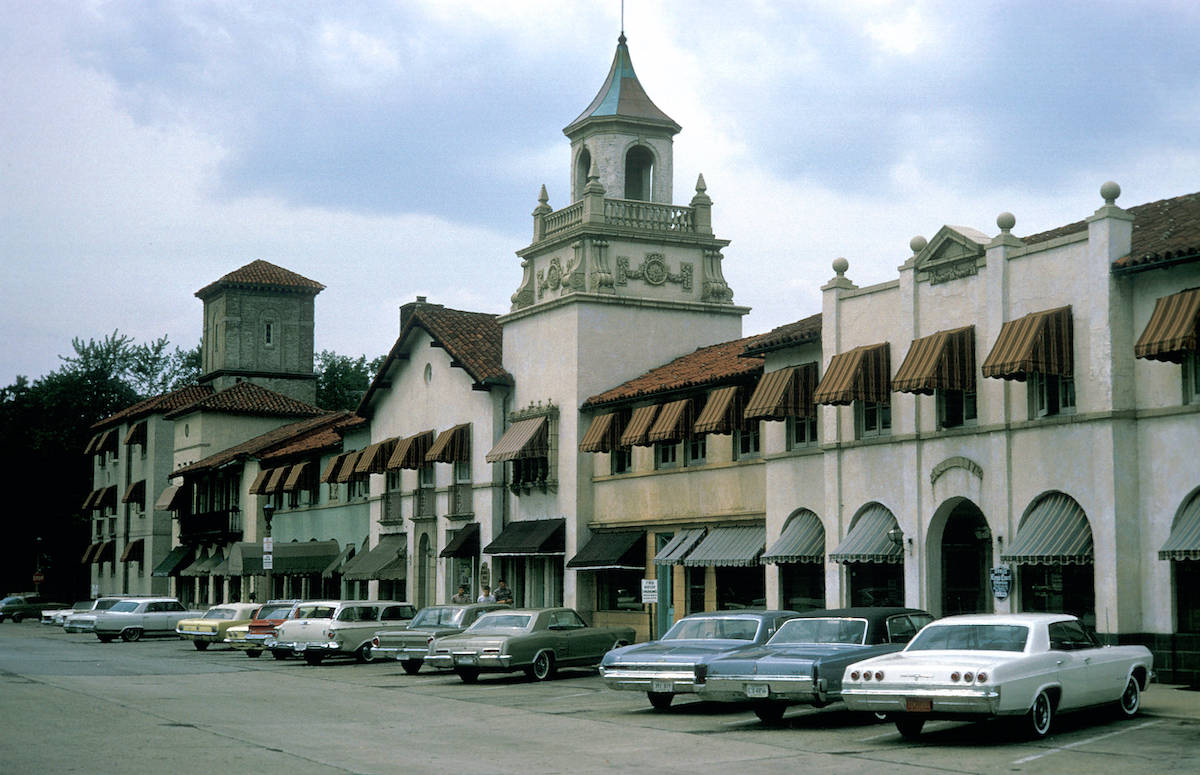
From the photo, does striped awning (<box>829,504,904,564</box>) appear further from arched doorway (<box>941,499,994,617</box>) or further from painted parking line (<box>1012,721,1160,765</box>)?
painted parking line (<box>1012,721,1160,765</box>)

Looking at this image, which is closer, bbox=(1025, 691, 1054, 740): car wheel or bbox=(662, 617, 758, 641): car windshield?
bbox=(1025, 691, 1054, 740): car wheel

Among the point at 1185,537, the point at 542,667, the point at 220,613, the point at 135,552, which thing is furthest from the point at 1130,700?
the point at 135,552

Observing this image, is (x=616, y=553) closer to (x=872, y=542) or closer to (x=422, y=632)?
(x=422, y=632)

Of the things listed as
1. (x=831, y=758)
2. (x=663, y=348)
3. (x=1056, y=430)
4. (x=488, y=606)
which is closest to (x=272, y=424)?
(x=663, y=348)

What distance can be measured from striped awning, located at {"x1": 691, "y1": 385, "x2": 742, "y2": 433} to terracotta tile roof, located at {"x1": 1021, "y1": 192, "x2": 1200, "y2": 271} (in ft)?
24.9

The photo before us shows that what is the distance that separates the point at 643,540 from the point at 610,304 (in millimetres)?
6504

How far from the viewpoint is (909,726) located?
53.2 ft

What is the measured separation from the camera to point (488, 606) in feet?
97.9

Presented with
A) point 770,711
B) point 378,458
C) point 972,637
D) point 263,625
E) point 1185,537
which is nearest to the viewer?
point 972,637

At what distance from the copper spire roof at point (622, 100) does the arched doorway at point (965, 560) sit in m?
17.5

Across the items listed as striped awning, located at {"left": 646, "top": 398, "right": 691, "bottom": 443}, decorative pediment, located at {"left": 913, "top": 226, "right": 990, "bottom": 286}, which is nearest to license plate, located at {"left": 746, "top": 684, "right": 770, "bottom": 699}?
decorative pediment, located at {"left": 913, "top": 226, "right": 990, "bottom": 286}

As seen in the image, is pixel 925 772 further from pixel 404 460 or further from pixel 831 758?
pixel 404 460

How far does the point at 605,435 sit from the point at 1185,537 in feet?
55.5

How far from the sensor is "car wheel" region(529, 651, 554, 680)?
2597 centimetres
